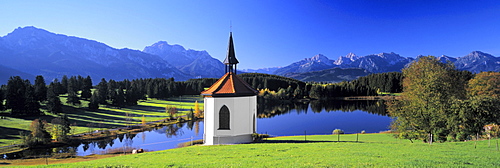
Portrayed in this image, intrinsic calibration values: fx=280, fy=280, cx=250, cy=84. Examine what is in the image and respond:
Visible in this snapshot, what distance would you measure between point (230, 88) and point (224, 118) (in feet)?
9.28

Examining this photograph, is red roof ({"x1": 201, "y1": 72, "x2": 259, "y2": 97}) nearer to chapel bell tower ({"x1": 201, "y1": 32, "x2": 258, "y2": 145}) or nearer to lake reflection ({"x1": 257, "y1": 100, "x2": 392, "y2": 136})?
chapel bell tower ({"x1": 201, "y1": 32, "x2": 258, "y2": 145})

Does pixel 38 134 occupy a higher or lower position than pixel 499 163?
lower

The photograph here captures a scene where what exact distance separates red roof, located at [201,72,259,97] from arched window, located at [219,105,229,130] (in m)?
1.37

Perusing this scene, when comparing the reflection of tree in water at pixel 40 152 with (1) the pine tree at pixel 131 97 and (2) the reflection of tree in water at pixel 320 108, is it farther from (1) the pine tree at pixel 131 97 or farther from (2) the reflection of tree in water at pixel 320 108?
(1) the pine tree at pixel 131 97

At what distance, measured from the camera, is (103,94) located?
80.6 m

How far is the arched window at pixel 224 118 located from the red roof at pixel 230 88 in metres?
1.37

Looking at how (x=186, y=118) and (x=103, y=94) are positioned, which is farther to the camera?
(x=103, y=94)

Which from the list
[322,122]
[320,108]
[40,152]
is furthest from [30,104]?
[320,108]

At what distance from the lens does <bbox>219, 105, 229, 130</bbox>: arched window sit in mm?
25734

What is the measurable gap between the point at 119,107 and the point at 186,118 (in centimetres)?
2378

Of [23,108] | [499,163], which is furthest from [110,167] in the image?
[23,108]

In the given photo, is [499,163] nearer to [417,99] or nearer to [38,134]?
[417,99]

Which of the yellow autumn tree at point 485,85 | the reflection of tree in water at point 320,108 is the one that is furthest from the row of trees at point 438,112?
the reflection of tree in water at point 320,108

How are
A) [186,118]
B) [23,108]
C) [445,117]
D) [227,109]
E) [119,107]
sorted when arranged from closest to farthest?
[445,117] < [227,109] < [23,108] < [186,118] < [119,107]
